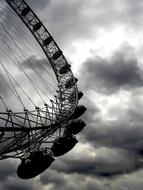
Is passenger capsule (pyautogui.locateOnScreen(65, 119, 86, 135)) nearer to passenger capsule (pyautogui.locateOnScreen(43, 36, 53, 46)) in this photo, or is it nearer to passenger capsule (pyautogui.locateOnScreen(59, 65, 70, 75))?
passenger capsule (pyautogui.locateOnScreen(59, 65, 70, 75))

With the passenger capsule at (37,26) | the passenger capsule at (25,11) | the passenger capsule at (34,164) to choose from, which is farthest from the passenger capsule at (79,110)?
the passenger capsule at (34,164)

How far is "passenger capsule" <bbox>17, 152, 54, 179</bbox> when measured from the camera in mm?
20891

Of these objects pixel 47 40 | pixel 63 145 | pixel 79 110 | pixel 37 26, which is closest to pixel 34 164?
pixel 63 145

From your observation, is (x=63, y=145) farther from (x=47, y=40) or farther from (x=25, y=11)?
(x=25, y=11)

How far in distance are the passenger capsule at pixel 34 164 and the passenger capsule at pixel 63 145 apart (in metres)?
5.77

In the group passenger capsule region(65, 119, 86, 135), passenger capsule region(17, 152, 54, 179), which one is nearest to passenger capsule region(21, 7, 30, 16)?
passenger capsule region(65, 119, 86, 135)

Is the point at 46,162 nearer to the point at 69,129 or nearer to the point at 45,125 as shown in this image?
the point at 45,125

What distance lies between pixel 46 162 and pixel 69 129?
987 cm

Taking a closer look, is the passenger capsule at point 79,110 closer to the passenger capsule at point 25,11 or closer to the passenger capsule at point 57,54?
the passenger capsule at point 57,54

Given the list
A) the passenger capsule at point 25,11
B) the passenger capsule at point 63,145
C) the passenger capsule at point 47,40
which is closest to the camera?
the passenger capsule at point 63,145

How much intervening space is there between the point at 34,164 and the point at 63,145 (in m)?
6.82

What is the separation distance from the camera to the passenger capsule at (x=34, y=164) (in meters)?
20.9

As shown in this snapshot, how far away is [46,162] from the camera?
834 inches

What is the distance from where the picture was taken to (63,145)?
2748 cm
